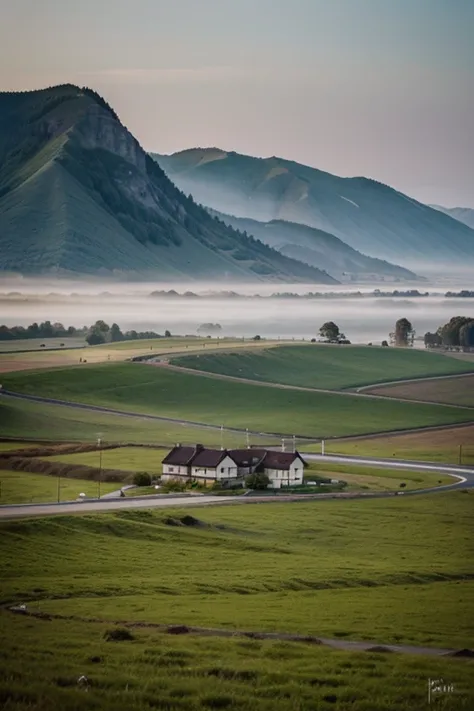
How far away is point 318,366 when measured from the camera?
18600cm

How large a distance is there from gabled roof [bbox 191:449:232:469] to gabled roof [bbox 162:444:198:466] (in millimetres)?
393

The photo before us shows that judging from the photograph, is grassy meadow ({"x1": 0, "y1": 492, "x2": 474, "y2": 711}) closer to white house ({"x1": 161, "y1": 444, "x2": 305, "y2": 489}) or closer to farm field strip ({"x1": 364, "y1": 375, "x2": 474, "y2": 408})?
white house ({"x1": 161, "y1": 444, "x2": 305, "y2": 489})

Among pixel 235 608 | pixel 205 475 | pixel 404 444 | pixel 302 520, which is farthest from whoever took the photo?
pixel 404 444

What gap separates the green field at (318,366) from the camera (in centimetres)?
17275

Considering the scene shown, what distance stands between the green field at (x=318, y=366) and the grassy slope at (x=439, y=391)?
21.4 ft

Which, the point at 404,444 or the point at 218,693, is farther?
the point at 404,444

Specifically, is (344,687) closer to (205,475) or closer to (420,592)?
(420,592)

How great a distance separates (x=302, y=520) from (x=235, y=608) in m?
28.0

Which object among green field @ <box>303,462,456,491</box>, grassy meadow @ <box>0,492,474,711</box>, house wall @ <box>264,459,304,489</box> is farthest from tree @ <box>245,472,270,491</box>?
grassy meadow @ <box>0,492,474,711</box>

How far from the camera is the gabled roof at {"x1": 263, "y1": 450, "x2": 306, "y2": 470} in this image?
90750mm

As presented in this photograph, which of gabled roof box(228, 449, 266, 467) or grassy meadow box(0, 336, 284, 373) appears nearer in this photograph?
gabled roof box(228, 449, 266, 467)

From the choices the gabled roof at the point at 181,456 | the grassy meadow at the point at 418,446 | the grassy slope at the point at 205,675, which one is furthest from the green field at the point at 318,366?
the grassy slope at the point at 205,675

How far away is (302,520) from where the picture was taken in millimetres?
74312

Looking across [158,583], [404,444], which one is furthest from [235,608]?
[404,444]
